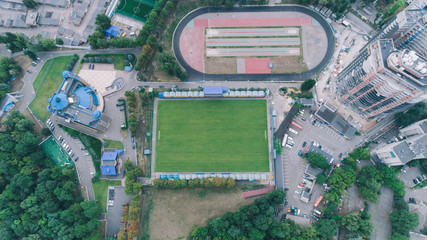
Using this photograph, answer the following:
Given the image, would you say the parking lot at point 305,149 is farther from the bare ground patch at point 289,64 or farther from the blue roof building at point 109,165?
the blue roof building at point 109,165

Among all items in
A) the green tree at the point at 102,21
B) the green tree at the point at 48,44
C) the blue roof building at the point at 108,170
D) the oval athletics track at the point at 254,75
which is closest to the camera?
the blue roof building at the point at 108,170

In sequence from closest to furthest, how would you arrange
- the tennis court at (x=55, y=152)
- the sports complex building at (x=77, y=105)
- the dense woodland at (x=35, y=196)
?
the dense woodland at (x=35, y=196)
the sports complex building at (x=77, y=105)
the tennis court at (x=55, y=152)

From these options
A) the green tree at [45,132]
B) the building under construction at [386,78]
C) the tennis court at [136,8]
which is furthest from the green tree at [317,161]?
the green tree at [45,132]

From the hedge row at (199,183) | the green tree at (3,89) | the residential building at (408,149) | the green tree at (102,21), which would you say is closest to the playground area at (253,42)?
the green tree at (102,21)

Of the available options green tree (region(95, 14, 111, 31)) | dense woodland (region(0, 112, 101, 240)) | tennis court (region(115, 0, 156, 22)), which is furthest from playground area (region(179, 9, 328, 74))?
dense woodland (region(0, 112, 101, 240))

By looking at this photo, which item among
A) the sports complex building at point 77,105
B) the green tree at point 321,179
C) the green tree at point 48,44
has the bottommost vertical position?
the green tree at point 321,179

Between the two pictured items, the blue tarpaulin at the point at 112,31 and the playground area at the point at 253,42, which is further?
the blue tarpaulin at the point at 112,31

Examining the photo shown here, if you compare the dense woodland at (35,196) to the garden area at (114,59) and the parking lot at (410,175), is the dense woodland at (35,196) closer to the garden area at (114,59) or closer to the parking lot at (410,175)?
the garden area at (114,59)

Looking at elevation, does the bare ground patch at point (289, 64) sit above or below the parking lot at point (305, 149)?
above

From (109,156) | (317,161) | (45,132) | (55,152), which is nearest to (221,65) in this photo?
(317,161)
